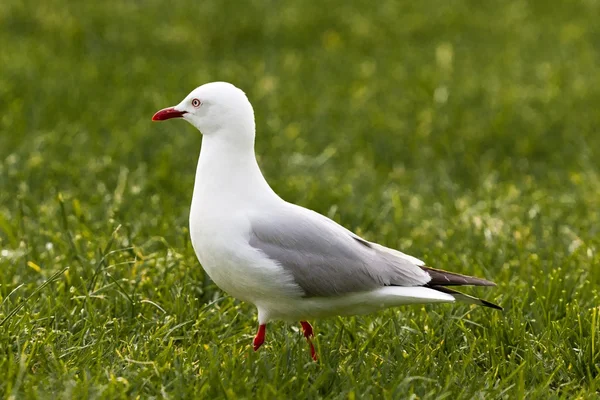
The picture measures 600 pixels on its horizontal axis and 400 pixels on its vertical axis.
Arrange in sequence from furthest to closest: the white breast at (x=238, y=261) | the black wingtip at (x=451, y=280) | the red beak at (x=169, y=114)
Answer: the red beak at (x=169, y=114) < the black wingtip at (x=451, y=280) < the white breast at (x=238, y=261)

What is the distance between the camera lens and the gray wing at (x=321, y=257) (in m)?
3.63

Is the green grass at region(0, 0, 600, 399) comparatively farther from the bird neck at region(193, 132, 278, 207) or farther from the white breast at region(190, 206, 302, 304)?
the bird neck at region(193, 132, 278, 207)

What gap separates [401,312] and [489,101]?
4502 millimetres

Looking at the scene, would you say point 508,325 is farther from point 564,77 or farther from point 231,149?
A: point 564,77

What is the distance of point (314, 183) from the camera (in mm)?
6414

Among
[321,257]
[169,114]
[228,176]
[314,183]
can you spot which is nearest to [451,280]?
[321,257]

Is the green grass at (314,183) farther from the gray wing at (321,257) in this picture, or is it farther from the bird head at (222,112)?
the bird head at (222,112)

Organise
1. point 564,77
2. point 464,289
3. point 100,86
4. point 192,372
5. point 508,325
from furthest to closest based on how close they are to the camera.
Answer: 1. point 564,77
2. point 100,86
3. point 464,289
4. point 508,325
5. point 192,372

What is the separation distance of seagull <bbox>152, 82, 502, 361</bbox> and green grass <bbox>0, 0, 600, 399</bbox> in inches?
10.7

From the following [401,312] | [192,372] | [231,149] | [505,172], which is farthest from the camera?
[505,172]

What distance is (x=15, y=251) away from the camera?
4.93m

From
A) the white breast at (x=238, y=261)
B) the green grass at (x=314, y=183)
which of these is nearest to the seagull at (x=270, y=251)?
the white breast at (x=238, y=261)

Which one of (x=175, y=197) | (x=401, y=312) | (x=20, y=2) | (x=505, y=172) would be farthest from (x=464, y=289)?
(x=20, y=2)

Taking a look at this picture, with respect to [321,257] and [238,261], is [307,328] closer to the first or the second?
[321,257]
